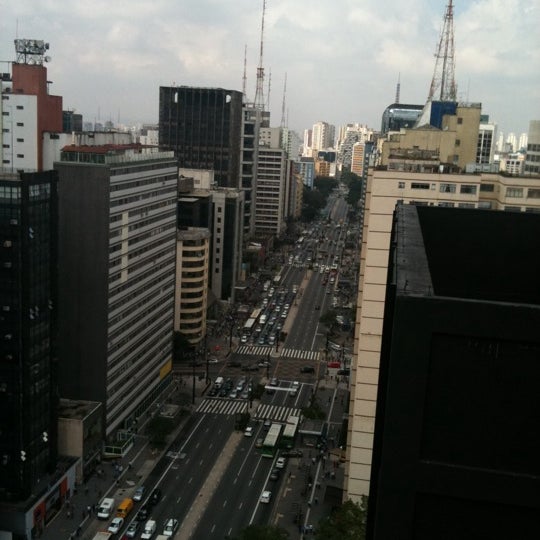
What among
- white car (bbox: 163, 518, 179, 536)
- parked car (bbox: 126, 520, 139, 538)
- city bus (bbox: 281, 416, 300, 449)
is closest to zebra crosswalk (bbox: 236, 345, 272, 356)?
city bus (bbox: 281, 416, 300, 449)

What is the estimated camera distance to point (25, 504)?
30.5 metres

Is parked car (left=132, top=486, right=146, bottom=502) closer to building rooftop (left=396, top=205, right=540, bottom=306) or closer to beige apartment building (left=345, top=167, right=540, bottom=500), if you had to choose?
beige apartment building (left=345, top=167, right=540, bottom=500)

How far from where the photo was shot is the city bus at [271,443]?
130 feet

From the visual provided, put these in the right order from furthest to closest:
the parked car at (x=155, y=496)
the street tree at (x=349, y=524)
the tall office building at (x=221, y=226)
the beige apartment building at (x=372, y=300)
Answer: the tall office building at (x=221, y=226), the parked car at (x=155, y=496), the beige apartment building at (x=372, y=300), the street tree at (x=349, y=524)

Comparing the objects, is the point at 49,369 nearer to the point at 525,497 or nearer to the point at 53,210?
the point at 53,210

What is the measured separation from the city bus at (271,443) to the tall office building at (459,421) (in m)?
36.1

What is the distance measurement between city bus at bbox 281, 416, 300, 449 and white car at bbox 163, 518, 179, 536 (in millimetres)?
10484

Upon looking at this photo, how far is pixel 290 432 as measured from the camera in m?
42.0

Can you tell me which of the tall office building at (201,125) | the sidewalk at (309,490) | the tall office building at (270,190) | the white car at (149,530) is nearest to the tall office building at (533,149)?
the sidewalk at (309,490)

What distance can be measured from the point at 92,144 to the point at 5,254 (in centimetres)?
1319

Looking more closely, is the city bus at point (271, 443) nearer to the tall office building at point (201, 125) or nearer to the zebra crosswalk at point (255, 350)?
the zebra crosswalk at point (255, 350)

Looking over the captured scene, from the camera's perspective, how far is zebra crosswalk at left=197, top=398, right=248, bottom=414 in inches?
1822

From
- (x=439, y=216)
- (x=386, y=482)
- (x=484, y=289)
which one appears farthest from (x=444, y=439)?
(x=439, y=216)

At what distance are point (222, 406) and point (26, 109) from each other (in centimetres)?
2378
